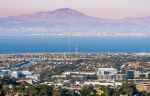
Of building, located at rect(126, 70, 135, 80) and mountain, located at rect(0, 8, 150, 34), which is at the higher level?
mountain, located at rect(0, 8, 150, 34)

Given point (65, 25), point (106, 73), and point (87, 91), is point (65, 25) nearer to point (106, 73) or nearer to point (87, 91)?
point (106, 73)

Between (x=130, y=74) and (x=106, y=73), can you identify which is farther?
(x=106, y=73)

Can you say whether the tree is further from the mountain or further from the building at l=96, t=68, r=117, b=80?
the mountain

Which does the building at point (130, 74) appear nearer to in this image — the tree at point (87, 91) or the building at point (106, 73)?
the building at point (106, 73)

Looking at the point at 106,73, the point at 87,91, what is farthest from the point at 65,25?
the point at 87,91

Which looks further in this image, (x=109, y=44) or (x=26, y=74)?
(x=109, y=44)

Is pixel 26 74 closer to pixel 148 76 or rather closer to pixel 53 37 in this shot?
pixel 148 76

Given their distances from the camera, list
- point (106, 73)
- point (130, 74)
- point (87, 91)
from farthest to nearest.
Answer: point (106, 73)
point (130, 74)
point (87, 91)

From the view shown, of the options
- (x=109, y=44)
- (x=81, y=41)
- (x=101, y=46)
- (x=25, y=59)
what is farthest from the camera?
(x=109, y=44)

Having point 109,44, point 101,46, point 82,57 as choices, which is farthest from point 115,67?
point 109,44

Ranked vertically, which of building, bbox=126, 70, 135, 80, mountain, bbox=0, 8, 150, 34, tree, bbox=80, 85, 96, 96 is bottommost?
building, bbox=126, 70, 135, 80

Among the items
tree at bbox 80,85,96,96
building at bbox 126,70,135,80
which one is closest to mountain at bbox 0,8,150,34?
building at bbox 126,70,135,80
